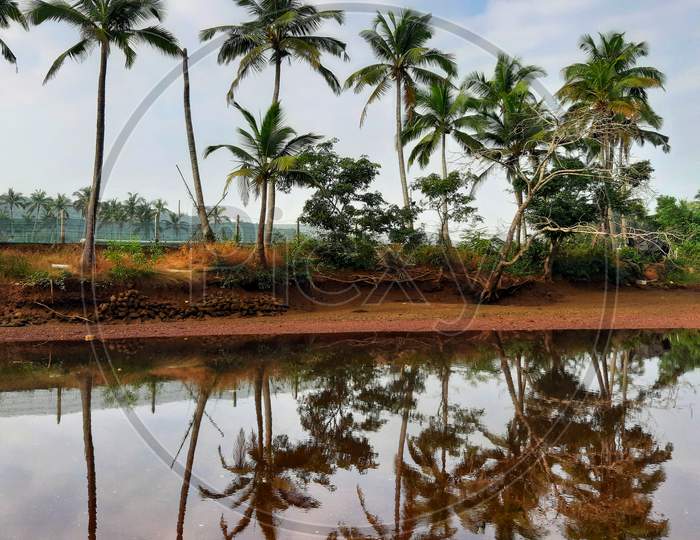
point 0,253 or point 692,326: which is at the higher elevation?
point 0,253

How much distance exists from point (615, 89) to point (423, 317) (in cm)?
1695

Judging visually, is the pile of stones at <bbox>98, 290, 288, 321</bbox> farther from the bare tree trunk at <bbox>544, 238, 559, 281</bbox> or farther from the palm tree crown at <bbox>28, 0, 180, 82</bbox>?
the bare tree trunk at <bbox>544, 238, 559, 281</bbox>

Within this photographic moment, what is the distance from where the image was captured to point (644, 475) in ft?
19.0

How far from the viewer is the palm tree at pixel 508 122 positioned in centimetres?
2411

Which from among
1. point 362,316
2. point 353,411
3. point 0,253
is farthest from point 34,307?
point 353,411

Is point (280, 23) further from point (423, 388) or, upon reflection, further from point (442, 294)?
point (423, 388)

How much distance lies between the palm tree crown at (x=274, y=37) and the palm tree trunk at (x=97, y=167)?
637 cm

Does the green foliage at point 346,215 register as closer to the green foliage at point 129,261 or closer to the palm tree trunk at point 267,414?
the green foliage at point 129,261

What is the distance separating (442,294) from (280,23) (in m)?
13.0

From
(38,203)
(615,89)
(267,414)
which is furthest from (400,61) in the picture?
(38,203)

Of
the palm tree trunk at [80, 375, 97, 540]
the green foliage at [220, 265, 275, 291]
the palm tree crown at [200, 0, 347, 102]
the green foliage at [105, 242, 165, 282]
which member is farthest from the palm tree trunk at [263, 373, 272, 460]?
the palm tree crown at [200, 0, 347, 102]

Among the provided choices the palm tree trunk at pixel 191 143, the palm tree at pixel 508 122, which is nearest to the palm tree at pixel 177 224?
the palm tree trunk at pixel 191 143

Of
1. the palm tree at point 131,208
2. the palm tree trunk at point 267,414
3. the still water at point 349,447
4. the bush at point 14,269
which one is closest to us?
the still water at point 349,447

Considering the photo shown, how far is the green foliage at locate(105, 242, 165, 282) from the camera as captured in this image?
59.6ft
